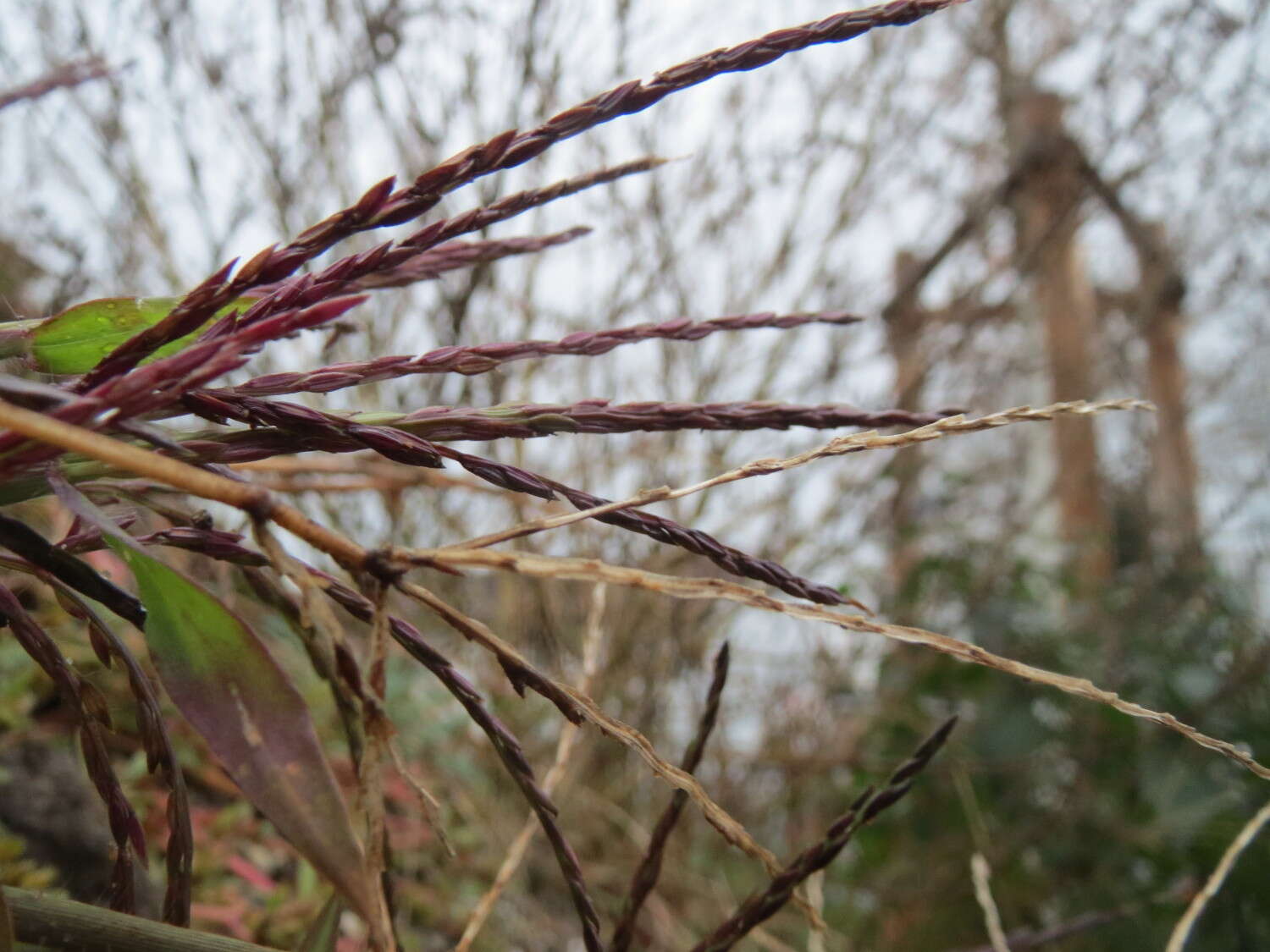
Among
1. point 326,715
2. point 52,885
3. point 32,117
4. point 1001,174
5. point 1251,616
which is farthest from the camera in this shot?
point 1001,174

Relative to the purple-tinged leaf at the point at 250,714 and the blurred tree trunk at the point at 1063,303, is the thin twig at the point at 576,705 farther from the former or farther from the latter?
the blurred tree trunk at the point at 1063,303

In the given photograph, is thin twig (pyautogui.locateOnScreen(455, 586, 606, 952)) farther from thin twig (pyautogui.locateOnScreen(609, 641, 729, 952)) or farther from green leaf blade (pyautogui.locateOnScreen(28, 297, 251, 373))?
green leaf blade (pyautogui.locateOnScreen(28, 297, 251, 373))

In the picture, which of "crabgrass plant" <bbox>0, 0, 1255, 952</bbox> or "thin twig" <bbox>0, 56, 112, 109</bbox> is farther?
"thin twig" <bbox>0, 56, 112, 109</bbox>

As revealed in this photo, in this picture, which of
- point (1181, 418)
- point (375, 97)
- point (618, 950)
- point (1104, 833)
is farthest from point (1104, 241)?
point (618, 950)

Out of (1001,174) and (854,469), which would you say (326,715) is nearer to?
(854,469)

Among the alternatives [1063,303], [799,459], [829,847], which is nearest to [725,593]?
[799,459]

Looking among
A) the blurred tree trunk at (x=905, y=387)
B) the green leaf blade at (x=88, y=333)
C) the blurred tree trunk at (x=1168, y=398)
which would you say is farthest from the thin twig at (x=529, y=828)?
the blurred tree trunk at (x=1168, y=398)

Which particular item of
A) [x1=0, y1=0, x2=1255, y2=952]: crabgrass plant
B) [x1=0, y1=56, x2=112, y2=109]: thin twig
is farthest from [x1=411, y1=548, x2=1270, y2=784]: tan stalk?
[x1=0, y1=56, x2=112, y2=109]: thin twig

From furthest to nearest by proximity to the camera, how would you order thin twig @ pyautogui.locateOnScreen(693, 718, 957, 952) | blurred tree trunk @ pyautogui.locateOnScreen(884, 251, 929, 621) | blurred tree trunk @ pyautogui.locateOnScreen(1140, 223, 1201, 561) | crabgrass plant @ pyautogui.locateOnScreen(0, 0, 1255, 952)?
blurred tree trunk @ pyautogui.locateOnScreen(1140, 223, 1201, 561)
blurred tree trunk @ pyautogui.locateOnScreen(884, 251, 929, 621)
thin twig @ pyautogui.locateOnScreen(693, 718, 957, 952)
crabgrass plant @ pyautogui.locateOnScreen(0, 0, 1255, 952)
